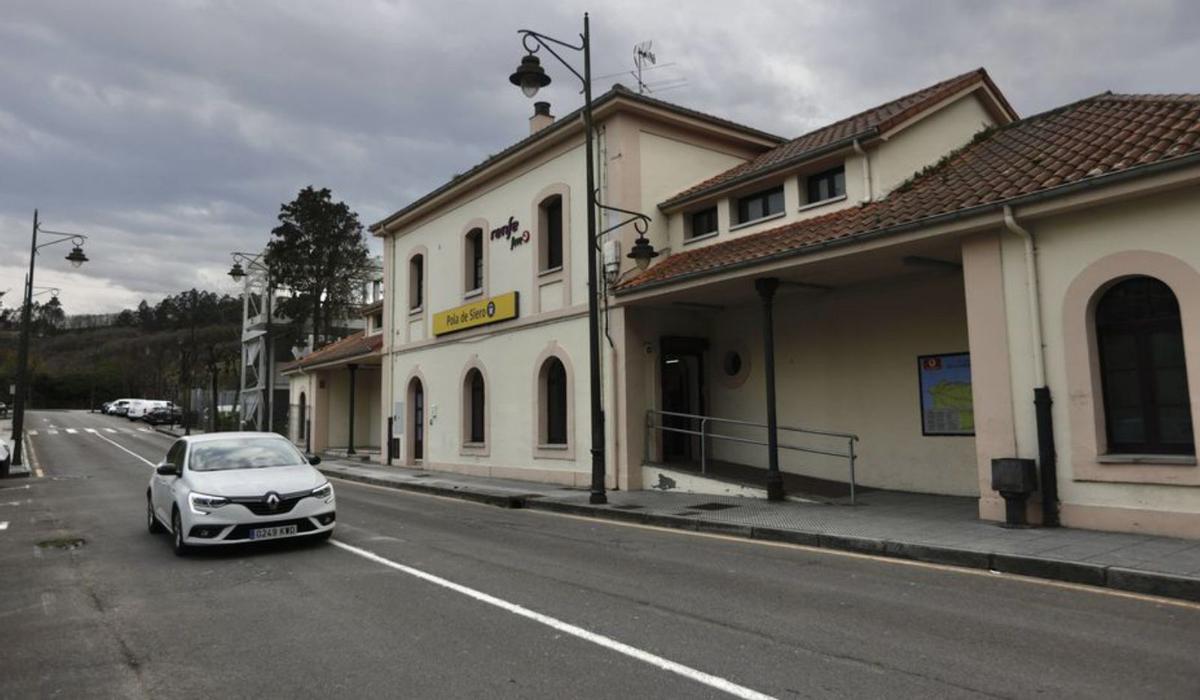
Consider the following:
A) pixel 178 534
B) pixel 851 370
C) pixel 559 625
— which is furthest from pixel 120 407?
pixel 559 625

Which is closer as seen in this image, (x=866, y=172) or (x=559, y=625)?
(x=559, y=625)

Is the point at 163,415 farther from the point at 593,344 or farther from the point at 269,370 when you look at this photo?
the point at 593,344

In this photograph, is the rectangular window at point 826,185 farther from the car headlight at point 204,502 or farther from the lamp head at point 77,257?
the lamp head at point 77,257

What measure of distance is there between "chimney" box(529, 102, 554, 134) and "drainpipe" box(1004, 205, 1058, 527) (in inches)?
567

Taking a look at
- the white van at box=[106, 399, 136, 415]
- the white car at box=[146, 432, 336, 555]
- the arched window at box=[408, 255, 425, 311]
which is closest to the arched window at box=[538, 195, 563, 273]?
the arched window at box=[408, 255, 425, 311]

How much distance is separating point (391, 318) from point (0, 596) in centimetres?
1751

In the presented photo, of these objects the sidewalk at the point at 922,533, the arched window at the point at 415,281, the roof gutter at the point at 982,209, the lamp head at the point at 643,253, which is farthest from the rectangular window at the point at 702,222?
the arched window at the point at 415,281

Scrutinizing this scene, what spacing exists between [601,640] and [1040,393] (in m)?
6.62

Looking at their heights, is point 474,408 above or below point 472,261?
below

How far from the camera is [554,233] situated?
1781 cm

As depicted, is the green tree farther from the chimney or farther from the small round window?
the small round window

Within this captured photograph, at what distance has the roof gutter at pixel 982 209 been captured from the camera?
26.0 feet

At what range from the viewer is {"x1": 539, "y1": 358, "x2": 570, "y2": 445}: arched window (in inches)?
682

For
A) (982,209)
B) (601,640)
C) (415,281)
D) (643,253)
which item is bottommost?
(601,640)
